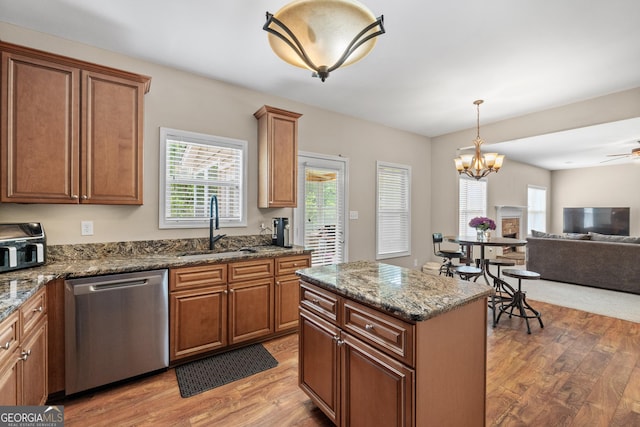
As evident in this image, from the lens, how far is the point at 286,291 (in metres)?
2.99

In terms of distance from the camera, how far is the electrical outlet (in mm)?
2516

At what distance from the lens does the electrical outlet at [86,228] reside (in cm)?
252

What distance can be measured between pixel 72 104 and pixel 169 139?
820mm

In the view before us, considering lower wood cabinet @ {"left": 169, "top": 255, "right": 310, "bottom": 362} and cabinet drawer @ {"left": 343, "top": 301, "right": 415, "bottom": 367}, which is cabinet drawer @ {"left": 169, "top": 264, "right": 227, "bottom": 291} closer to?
lower wood cabinet @ {"left": 169, "top": 255, "right": 310, "bottom": 362}

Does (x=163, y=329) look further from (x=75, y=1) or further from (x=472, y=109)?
(x=472, y=109)

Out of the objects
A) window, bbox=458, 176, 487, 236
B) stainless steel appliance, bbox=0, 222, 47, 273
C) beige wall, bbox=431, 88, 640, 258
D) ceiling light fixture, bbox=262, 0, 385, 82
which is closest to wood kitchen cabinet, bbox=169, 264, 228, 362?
stainless steel appliance, bbox=0, 222, 47, 273

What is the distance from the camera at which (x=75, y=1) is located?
2.03 m

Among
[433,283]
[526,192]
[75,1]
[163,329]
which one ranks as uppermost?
[75,1]

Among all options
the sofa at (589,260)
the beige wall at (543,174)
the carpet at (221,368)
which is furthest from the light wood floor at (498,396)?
the beige wall at (543,174)

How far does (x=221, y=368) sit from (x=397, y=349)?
1.81 metres

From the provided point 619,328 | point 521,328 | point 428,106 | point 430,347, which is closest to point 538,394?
point 521,328

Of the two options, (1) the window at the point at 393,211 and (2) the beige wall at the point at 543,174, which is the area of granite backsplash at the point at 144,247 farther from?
(2) the beige wall at the point at 543,174

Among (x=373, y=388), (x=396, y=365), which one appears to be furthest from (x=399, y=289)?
(x=373, y=388)

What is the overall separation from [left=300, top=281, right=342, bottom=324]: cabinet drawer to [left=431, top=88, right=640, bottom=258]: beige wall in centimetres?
434
